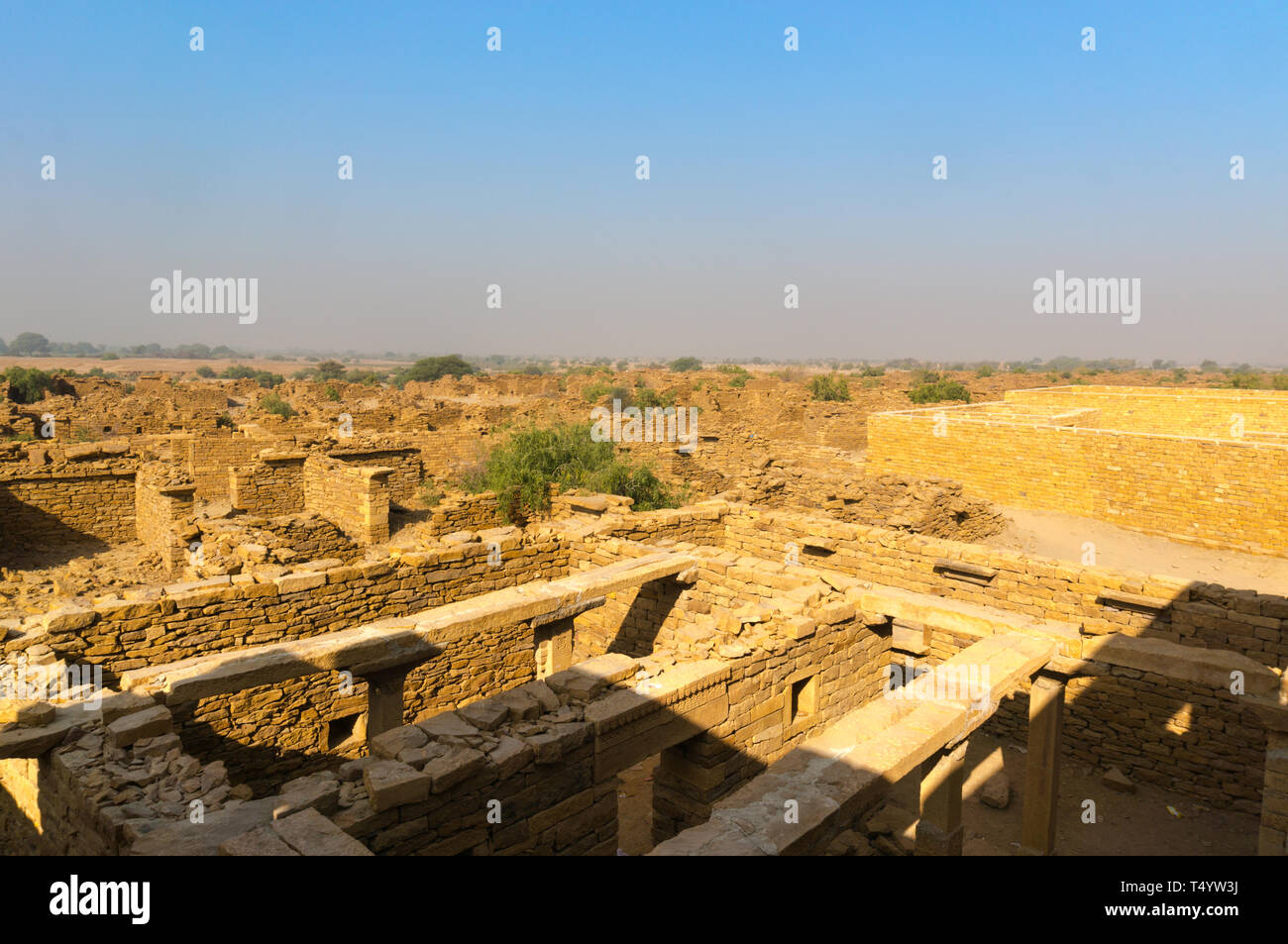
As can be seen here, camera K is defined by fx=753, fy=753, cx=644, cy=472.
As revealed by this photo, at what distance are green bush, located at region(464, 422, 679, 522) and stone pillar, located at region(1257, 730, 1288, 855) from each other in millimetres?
10226

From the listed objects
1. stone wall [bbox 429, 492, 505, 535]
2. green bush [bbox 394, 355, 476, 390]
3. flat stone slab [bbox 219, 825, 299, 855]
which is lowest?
flat stone slab [bbox 219, 825, 299, 855]

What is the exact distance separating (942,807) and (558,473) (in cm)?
1035

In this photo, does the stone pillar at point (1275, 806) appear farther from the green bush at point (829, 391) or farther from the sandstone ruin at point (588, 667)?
the green bush at point (829, 391)

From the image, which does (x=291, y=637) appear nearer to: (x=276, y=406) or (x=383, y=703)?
(x=383, y=703)

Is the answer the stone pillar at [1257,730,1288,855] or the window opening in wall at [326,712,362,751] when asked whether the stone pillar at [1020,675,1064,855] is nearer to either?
the stone pillar at [1257,730,1288,855]

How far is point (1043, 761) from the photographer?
6.67 metres

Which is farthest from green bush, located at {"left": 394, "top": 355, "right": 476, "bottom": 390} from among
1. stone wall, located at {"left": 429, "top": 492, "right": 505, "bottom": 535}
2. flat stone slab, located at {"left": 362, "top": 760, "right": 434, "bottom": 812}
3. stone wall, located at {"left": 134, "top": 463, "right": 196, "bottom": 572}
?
flat stone slab, located at {"left": 362, "top": 760, "right": 434, "bottom": 812}

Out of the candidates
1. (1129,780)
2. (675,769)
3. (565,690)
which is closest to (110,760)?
(565,690)

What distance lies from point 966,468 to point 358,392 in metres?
39.3

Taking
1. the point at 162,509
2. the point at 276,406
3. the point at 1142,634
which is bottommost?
the point at 1142,634

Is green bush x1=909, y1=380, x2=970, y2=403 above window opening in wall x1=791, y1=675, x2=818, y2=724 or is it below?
above

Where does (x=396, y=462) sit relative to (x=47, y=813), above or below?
above

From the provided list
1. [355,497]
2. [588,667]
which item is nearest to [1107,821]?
[588,667]

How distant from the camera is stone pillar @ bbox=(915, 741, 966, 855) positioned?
233 inches
